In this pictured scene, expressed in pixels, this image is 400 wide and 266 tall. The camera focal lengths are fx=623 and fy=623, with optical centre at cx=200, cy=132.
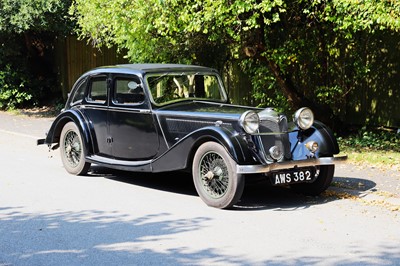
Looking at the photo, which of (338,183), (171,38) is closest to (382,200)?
(338,183)

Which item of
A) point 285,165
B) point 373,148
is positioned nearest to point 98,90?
point 285,165

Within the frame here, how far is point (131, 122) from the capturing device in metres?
8.77

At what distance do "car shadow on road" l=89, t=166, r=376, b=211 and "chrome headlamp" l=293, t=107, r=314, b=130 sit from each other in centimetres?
93

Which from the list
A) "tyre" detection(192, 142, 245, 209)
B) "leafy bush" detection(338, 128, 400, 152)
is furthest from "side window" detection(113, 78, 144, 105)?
"leafy bush" detection(338, 128, 400, 152)

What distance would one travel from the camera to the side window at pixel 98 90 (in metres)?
9.36

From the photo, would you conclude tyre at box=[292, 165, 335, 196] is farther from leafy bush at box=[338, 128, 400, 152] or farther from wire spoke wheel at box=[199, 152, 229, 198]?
leafy bush at box=[338, 128, 400, 152]

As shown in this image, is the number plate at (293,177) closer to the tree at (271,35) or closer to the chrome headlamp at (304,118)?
the chrome headlamp at (304,118)

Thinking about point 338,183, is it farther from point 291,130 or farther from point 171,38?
point 171,38

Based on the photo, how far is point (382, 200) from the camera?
7926mm

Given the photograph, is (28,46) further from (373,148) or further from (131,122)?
(131,122)

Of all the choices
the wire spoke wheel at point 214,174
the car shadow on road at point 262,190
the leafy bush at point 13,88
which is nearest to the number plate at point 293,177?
the car shadow on road at point 262,190

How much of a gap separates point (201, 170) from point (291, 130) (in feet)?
4.33

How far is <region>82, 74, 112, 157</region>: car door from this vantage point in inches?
363

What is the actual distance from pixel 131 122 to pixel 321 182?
2.74 metres
